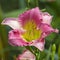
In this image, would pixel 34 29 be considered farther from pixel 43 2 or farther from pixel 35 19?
pixel 43 2

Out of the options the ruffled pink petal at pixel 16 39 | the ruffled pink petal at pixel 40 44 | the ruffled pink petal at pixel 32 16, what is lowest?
the ruffled pink petal at pixel 40 44

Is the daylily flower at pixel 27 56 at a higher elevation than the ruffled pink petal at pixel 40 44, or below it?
below

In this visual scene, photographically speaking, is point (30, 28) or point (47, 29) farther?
point (30, 28)

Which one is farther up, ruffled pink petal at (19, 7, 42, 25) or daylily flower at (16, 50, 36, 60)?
ruffled pink petal at (19, 7, 42, 25)

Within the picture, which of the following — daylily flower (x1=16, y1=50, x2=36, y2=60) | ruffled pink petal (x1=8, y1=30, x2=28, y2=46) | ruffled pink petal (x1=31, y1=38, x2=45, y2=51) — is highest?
ruffled pink petal (x1=8, y1=30, x2=28, y2=46)

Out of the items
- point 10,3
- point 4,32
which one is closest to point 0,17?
point 4,32

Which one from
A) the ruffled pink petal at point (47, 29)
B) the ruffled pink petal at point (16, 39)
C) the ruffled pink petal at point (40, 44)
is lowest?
the ruffled pink petal at point (40, 44)
